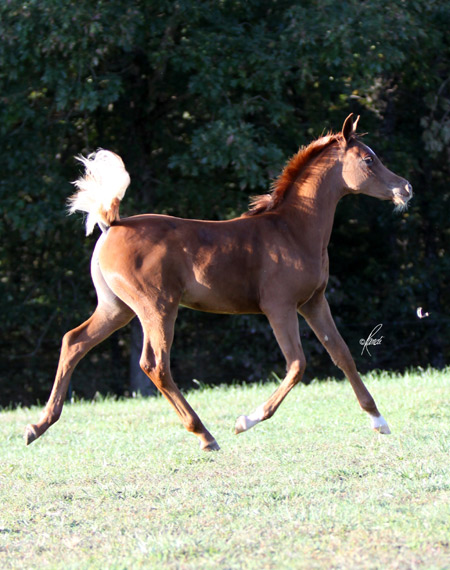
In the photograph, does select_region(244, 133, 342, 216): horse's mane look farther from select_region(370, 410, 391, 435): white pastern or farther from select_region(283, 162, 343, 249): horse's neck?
select_region(370, 410, 391, 435): white pastern

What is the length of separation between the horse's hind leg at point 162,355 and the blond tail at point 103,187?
0.83 meters

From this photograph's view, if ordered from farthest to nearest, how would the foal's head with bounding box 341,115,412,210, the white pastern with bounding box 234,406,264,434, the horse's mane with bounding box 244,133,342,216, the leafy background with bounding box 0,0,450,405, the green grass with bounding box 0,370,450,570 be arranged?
the leafy background with bounding box 0,0,450,405, the horse's mane with bounding box 244,133,342,216, the foal's head with bounding box 341,115,412,210, the white pastern with bounding box 234,406,264,434, the green grass with bounding box 0,370,450,570

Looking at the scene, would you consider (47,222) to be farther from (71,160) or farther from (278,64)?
(278,64)

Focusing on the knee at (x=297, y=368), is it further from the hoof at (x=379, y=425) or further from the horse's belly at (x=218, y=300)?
the hoof at (x=379, y=425)

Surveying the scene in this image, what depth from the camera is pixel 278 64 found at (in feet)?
41.6

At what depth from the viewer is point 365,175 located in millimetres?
6668

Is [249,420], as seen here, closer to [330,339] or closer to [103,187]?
[330,339]

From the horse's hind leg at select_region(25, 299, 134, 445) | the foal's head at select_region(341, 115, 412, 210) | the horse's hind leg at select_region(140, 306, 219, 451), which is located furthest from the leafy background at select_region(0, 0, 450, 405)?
the horse's hind leg at select_region(140, 306, 219, 451)

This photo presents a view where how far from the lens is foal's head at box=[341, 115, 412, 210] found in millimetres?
6660

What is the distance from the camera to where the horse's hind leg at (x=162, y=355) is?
6223 millimetres

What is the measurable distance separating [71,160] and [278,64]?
457 cm

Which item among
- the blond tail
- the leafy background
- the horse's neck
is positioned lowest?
the leafy background

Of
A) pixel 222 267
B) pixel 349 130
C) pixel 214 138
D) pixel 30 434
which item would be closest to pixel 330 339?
pixel 222 267

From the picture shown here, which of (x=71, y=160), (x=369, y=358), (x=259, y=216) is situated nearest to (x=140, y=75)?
(x=71, y=160)
